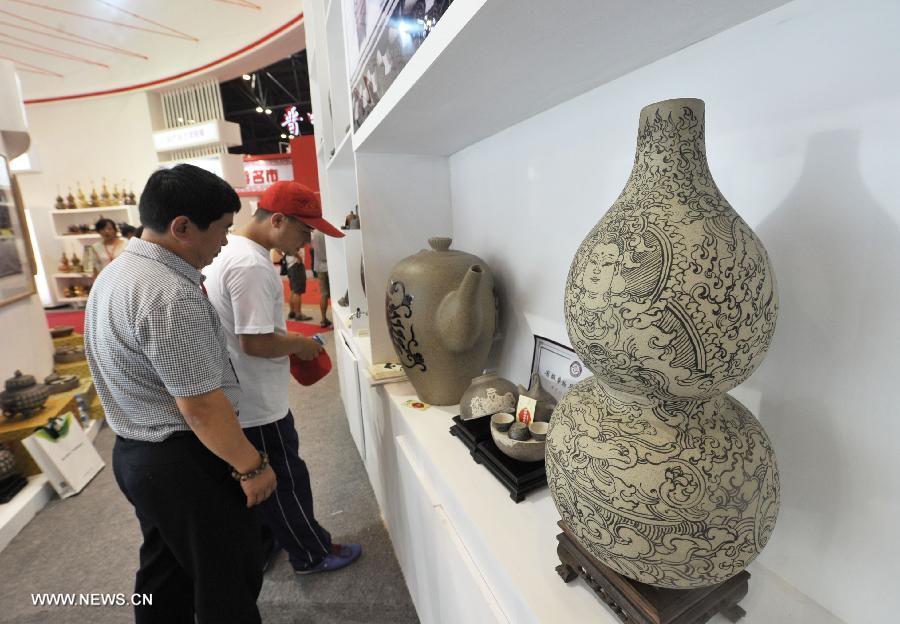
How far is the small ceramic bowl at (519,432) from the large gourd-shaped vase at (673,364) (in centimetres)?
→ 33

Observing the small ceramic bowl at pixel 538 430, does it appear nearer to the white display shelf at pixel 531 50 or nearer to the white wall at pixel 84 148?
the white display shelf at pixel 531 50

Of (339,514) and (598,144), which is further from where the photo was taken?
(339,514)

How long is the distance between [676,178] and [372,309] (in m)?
1.10

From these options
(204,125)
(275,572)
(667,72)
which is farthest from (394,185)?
(204,125)

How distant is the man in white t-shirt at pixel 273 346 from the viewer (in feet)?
4.26

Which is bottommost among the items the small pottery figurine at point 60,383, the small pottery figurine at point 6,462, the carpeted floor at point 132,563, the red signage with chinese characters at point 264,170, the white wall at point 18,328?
the carpeted floor at point 132,563

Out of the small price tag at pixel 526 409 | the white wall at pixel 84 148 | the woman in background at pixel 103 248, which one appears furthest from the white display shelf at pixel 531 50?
the white wall at pixel 84 148

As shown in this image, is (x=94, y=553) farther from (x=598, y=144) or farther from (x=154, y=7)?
(x=154, y=7)

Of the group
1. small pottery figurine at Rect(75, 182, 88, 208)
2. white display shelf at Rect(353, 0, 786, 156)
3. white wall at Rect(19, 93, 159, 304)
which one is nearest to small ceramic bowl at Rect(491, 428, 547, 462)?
white display shelf at Rect(353, 0, 786, 156)

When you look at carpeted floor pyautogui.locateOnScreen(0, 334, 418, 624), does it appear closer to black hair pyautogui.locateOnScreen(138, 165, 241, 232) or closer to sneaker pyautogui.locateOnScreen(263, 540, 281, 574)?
sneaker pyautogui.locateOnScreen(263, 540, 281, 574)

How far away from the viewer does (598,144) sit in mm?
768

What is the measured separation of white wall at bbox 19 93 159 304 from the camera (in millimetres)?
6043

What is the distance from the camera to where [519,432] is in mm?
795

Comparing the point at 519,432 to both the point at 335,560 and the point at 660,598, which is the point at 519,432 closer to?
the point at 660,598
